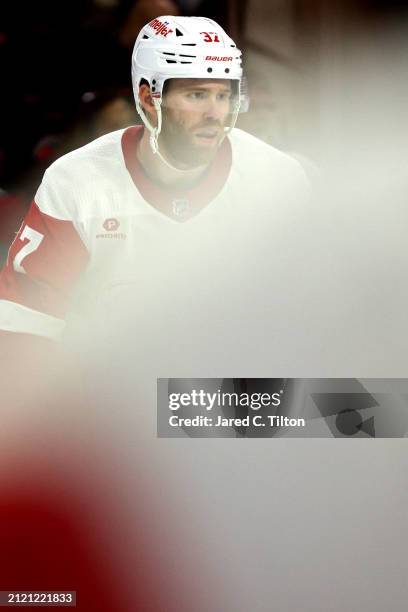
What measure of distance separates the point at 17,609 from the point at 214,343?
24.5 inches

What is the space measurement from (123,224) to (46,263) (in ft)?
0.54

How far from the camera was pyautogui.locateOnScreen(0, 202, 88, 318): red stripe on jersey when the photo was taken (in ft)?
6.84

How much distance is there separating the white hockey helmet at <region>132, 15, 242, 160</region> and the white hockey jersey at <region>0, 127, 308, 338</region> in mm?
119

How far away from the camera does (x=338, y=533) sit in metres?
2.06

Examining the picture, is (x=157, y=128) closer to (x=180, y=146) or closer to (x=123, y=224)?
(x=180, y=146)

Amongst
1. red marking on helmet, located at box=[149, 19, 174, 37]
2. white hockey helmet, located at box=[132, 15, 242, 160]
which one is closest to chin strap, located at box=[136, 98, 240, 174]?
white hockey helmet, located at box=[132, 15, 242, 160]

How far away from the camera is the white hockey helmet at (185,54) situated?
2018 mm

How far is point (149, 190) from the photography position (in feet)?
6.97

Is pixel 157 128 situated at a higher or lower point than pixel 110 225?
higher

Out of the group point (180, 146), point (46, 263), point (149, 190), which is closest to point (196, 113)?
point (180, 146)

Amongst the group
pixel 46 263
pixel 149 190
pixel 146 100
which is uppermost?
pixel 146 100

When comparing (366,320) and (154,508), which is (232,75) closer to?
(366,320)

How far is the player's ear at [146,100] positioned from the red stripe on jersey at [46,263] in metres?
0.26

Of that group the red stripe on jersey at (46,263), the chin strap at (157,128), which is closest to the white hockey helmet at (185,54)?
the chin strap at (157,128)
